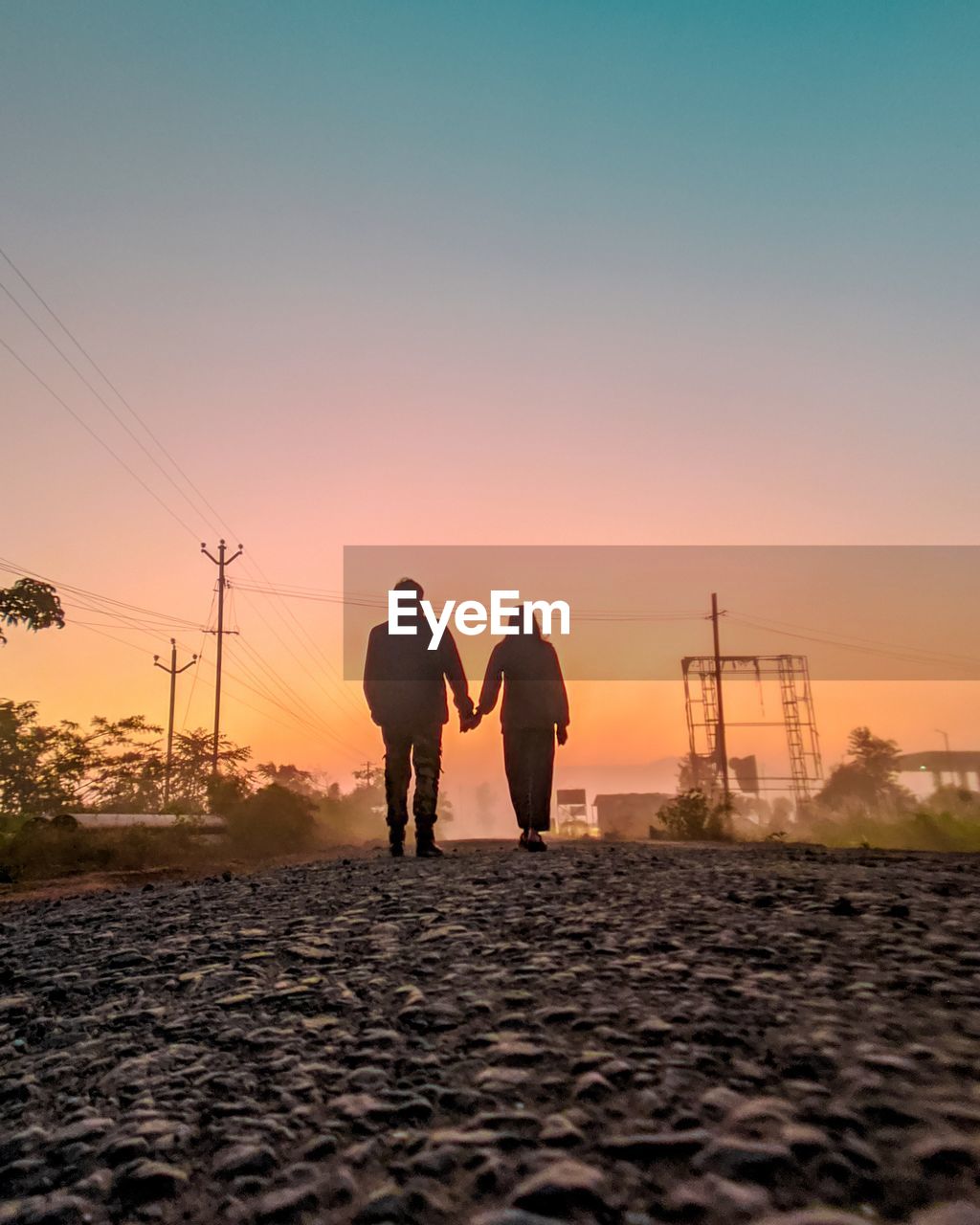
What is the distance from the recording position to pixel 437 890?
512 cm

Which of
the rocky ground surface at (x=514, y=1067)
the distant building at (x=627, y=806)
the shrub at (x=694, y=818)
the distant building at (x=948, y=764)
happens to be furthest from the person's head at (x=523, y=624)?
the distant building at (x=948, y=764)

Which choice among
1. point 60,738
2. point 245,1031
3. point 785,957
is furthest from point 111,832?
A: point 60,738

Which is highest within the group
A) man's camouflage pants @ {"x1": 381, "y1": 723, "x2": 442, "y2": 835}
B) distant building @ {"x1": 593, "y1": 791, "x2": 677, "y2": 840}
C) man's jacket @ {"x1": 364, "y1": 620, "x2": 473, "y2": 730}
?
man's jacket @ {"x1": 364, "y1": 620, "x2": 473, "y2": 730}

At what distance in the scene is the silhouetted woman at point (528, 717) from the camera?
952cm

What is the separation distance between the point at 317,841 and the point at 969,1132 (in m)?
20.7

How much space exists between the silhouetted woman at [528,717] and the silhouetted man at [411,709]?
0.83 meters

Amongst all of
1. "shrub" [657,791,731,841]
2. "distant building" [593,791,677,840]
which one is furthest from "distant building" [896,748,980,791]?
"shrub" [657,791,731,841]

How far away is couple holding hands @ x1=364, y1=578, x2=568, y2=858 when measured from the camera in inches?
336

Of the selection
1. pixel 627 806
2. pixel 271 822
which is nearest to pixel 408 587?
pixel 271 822

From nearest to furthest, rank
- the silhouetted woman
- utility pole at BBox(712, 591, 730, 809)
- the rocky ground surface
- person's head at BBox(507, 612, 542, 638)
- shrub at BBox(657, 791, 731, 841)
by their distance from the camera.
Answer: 1. the rocky ground surface
2. the silhouetted woman
3. person's head at BBox(507, 612, 542, 638)
4. shrub at BBox(657, 791, 731, 841)
5. utility pole at BBox(712, 591, 730, 809)

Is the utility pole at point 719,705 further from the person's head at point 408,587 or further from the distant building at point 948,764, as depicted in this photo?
the distant building at point 948,764

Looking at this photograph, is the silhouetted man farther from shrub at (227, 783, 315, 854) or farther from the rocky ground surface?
shrub at (227, 783, 315, 854)

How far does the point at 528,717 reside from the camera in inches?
374

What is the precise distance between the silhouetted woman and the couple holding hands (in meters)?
0.01
